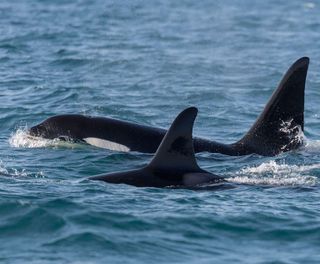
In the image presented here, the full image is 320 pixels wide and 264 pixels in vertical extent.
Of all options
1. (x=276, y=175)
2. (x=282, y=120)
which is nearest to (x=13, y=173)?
(x=276, y=175)

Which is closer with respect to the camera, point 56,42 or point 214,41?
point 56,42

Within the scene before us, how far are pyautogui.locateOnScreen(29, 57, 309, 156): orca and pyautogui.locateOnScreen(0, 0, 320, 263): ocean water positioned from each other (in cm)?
30

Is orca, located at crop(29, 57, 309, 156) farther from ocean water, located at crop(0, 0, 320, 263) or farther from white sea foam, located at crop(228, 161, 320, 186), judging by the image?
white sea foam, located at crop(228, 161, 320, 186)

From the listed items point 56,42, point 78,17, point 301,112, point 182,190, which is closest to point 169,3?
point 78,17

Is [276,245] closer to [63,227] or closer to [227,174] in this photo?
[63,227]

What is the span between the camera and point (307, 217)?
12.8m

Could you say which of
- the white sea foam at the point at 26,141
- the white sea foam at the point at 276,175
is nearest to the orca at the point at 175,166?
the white sea foam at the point at 276,175

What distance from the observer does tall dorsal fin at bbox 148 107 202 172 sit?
13539mm

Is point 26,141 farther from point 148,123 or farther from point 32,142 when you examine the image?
point 148,123

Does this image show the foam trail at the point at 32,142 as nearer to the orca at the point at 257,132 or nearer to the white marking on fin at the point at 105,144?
the orca at the point at 257,132

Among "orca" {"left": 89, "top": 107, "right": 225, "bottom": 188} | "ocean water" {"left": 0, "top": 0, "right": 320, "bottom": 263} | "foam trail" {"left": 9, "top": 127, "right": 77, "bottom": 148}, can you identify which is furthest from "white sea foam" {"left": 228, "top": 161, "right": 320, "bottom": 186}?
"foam trail" {"left": 9, "top": 127, "right": 77, "bottom": 148}

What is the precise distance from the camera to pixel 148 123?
20984mm

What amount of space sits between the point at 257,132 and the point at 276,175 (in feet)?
8.05

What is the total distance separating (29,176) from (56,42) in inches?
729
